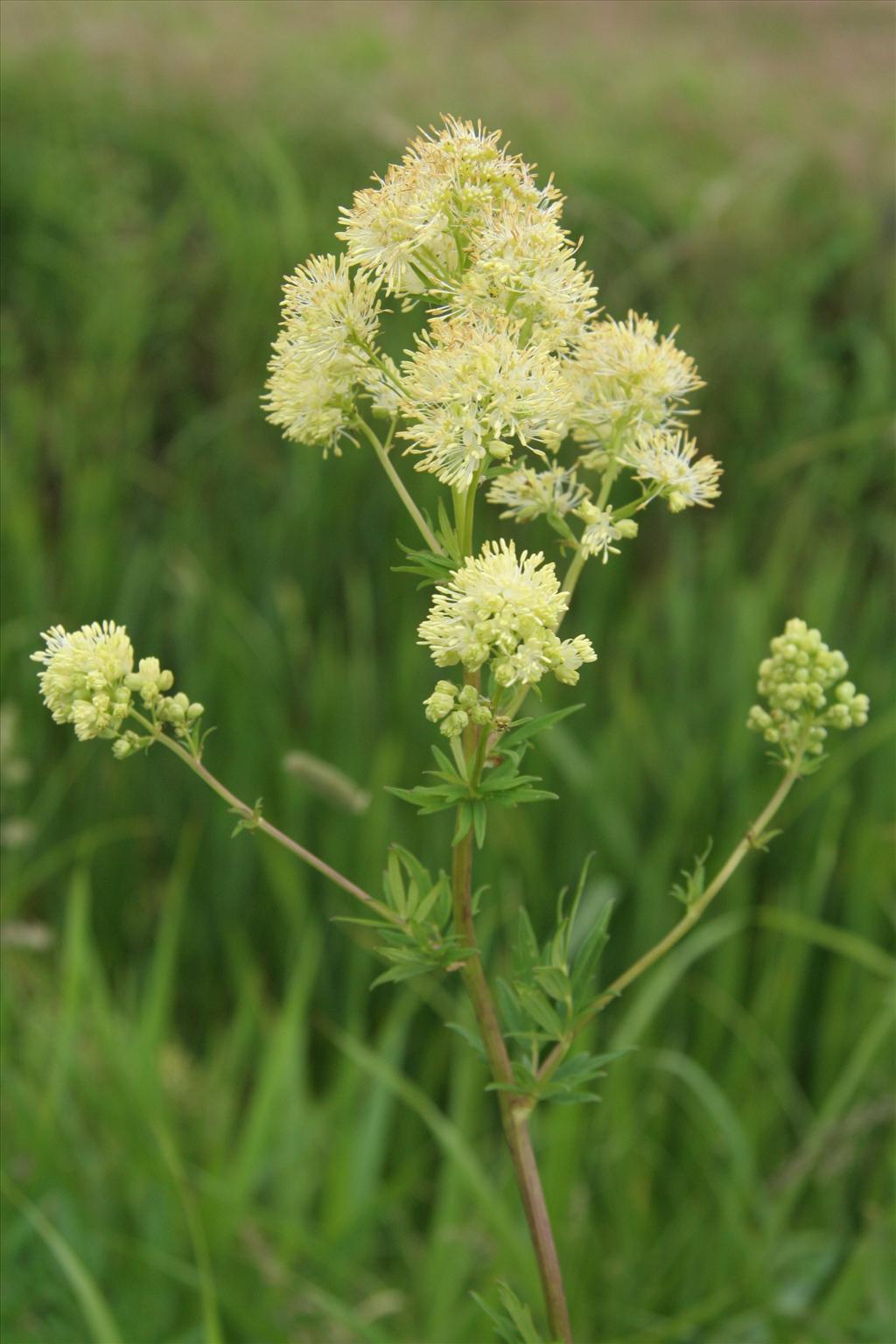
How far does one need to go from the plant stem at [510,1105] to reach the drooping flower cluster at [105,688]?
221 millimetres

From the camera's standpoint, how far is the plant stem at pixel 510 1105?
933 mm

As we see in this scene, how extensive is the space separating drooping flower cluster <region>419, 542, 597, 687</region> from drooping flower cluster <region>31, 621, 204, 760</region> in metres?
0.20

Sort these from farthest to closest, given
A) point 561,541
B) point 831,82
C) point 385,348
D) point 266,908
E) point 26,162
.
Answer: point 831,82 → point 26,162 → point 385,348 → point 266,908 → point 561,541

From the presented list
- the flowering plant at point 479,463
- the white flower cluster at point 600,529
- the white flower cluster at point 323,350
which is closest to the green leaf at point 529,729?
the flowering plant at point 479,463

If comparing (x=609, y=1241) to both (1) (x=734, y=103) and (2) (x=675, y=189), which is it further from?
(1) (x=734, y=103)

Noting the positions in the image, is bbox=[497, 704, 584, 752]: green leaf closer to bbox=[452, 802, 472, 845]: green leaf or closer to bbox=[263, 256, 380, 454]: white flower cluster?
bbox=[452, 802, 472, 845]: green leaf

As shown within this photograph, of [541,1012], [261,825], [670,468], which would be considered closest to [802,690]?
[670,468]

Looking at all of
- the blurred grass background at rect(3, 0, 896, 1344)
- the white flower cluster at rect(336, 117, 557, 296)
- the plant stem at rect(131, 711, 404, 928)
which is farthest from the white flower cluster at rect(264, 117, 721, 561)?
the blurred grass background at rect(3, 0, 896, 1344)

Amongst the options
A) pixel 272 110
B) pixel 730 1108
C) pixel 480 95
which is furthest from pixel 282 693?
pixel 480 95

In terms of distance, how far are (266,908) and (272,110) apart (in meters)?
3.93

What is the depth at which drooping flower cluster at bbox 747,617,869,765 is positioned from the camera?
1095 mm

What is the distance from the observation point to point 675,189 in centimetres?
491

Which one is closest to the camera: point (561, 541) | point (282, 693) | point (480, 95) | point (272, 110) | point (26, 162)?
point (561, 541)

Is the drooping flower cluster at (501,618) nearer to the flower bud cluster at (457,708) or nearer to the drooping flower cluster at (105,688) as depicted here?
the flower bud cluster at (457,708)
